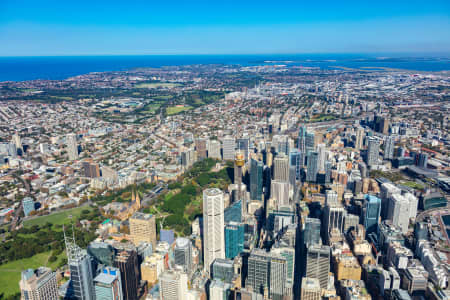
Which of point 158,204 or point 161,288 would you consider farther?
point 158,204

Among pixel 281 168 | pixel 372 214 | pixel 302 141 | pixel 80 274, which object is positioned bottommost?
pixel 372 214

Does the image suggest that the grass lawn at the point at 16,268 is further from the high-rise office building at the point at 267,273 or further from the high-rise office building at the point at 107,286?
the high-rise office building at the point at 267,273

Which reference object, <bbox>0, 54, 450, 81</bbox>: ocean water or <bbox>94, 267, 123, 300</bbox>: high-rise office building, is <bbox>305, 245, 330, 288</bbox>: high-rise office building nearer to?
<bbox>94, 267, 123, 300</bbox>: high-rise office building

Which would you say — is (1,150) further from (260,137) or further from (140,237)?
(260,137)

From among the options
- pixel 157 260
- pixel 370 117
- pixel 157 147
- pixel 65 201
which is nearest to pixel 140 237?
pixel 157 260

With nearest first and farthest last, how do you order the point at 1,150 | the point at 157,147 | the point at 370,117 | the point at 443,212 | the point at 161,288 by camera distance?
the point at 161,288
the point at 443,212
the point at 1,150
the point at 157,147
the point at 370,117

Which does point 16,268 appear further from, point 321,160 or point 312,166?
point 321,160

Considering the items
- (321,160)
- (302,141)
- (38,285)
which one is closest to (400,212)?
(321,160)
